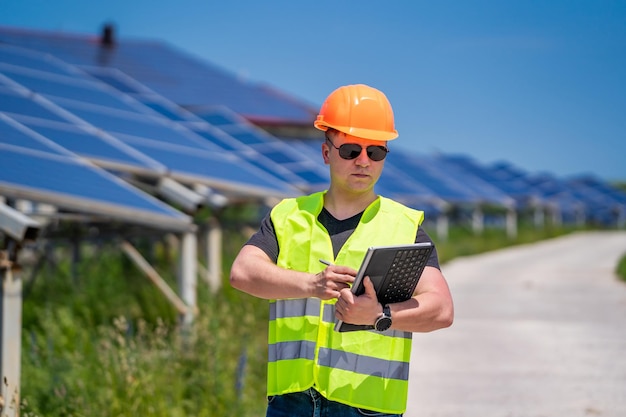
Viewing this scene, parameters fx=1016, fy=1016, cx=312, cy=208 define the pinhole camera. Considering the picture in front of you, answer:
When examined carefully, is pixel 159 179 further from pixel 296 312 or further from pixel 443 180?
pixel 443 180

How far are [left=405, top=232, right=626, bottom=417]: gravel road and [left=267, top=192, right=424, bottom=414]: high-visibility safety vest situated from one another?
158 inches

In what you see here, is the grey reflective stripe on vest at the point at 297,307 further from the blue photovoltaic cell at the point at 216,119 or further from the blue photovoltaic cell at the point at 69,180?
the blue photovoltaic cell at the point at 216,119

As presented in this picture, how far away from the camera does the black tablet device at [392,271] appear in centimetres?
293

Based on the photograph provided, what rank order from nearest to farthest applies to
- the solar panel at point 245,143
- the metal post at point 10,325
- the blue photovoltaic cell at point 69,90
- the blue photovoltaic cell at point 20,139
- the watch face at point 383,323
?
the watch face at point 383,323, the metal post at point 10,325, the blue photovoltaic cell at point 20,139, the blue photovoltaic cell at point 69,90, the solar panel at point 245,143

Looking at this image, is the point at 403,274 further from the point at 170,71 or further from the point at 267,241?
the point at 170,71

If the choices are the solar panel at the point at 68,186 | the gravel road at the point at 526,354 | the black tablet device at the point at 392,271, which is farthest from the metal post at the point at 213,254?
the black tablet device at the point at 392,271

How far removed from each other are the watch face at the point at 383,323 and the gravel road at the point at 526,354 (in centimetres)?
428

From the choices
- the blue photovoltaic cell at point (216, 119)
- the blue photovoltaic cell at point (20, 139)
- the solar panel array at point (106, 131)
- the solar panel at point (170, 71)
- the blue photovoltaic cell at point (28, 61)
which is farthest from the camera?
the solar panel at point (170, 71)

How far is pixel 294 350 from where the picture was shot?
3.33 meters

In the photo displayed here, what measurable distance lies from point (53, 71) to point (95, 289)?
19.0 ft

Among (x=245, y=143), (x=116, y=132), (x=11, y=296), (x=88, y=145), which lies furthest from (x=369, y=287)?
(x=245, y=143)

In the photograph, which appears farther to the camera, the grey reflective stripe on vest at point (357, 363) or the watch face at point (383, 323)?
the grey reflective stripe on vest at point (357, 363)

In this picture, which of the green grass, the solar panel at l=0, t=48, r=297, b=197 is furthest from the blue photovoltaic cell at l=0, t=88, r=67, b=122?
the green grass

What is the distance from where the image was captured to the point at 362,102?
11.1 feet
